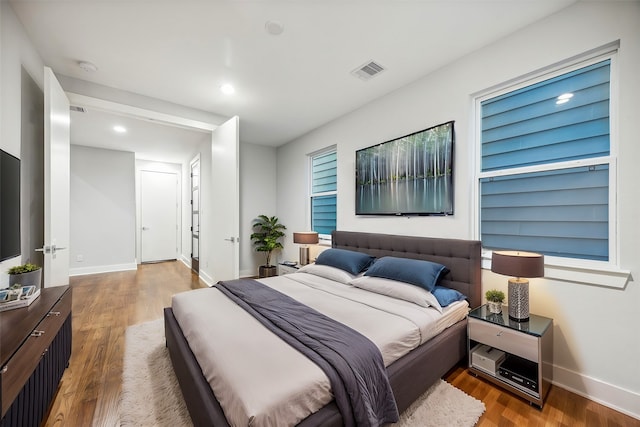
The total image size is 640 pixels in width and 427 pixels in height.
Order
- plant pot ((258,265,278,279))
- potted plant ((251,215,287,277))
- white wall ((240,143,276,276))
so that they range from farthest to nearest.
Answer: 1. white wall ((240,143,276,276))
2. potted plant ((251,215,287,277))
3. plant pot ((258,265,278,279))

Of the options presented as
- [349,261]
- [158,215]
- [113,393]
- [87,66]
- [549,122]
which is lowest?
[113,393]

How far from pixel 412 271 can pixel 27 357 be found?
2506mm

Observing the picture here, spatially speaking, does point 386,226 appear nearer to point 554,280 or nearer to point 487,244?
point 487,244

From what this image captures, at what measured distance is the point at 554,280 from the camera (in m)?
1.97

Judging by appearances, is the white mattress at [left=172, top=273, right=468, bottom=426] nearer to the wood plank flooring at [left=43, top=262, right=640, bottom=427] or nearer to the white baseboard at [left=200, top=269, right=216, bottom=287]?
the wood plank flooring at [left=43, top=262, right=640, bottom=427]

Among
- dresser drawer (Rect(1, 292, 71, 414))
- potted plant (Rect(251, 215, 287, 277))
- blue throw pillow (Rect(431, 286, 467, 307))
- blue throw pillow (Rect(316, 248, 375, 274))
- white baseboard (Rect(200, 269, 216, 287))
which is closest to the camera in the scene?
dresser drawer (Rect(1, 292, 71, 414))

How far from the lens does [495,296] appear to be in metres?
2.10

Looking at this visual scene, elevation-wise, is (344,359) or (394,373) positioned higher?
(344,359)

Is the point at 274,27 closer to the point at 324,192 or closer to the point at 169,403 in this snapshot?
the point at 324,192

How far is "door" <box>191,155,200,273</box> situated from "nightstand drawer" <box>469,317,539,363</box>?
4997mm

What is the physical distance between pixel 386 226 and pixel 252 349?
2213 millimetres

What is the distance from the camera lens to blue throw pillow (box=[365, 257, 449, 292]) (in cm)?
223

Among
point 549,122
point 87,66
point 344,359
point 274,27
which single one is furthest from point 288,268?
point 549,122

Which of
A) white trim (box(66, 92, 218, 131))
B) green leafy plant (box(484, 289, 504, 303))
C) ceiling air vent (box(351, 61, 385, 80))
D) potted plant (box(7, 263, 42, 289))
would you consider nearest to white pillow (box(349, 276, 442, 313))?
green leafy plant (box(484, 289, 504, 303))
